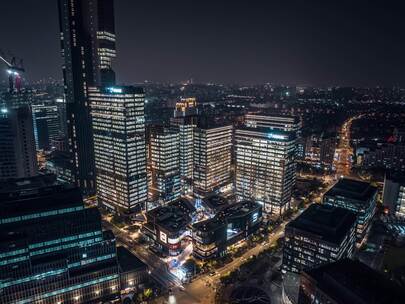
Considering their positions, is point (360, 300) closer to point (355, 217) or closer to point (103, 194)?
point (355, 217)

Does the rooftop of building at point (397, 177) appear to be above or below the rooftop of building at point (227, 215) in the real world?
above

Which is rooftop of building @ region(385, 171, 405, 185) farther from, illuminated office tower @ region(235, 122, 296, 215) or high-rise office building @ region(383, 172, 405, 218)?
illuminated office tower @ region(235, 122, 296, 215)

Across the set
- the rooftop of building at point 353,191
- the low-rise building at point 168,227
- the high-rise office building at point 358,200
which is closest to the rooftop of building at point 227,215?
the low-rise building at point 168,227

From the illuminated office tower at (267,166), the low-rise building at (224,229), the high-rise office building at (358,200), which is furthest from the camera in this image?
the illuminated office tower at (267,166)

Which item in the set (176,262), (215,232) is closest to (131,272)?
(176,262)

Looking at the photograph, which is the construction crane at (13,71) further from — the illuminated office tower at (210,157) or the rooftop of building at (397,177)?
the rooftop of building at (397,177)

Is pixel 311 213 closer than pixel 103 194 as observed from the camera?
Yes

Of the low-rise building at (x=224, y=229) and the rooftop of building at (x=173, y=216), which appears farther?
the rooftop of building at (x=173, y=216)
